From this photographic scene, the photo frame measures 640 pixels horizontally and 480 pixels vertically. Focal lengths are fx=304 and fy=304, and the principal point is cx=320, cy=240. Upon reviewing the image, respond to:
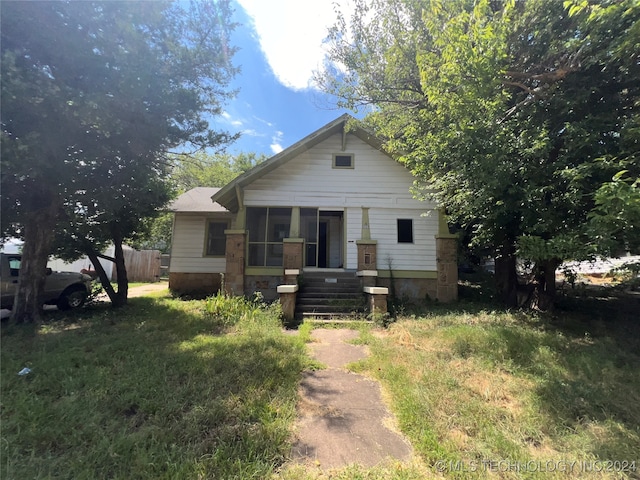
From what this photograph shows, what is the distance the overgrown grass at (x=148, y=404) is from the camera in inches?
95.4

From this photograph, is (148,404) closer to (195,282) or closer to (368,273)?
(368,273)

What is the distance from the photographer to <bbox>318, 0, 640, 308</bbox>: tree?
464cm

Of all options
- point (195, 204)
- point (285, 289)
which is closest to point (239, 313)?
point (285, 289)

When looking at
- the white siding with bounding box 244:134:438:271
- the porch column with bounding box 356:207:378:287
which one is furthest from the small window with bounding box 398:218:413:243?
the porch column with bounding box 356:207:378:287

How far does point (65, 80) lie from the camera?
5305 millimetres

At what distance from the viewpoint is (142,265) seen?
755 inches

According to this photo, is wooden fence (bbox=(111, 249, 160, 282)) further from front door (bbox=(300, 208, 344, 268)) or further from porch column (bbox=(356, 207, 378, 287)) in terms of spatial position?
porch column (bbox=(356, 207, 378, 287))

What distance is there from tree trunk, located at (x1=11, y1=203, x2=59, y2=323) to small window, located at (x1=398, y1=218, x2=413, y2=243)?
943 cm

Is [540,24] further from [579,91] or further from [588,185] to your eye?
[588,185]

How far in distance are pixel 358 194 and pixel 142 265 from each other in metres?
15.7

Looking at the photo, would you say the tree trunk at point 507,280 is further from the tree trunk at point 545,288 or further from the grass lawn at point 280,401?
the grass lawn at point 280,401

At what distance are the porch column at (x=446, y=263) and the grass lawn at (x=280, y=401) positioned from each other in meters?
3.23

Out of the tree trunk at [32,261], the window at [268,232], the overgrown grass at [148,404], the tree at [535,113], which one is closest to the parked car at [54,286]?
the tree trunk at [32,261]

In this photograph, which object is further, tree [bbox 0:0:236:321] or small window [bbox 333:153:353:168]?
small window [bbox 333:153:353:168]
